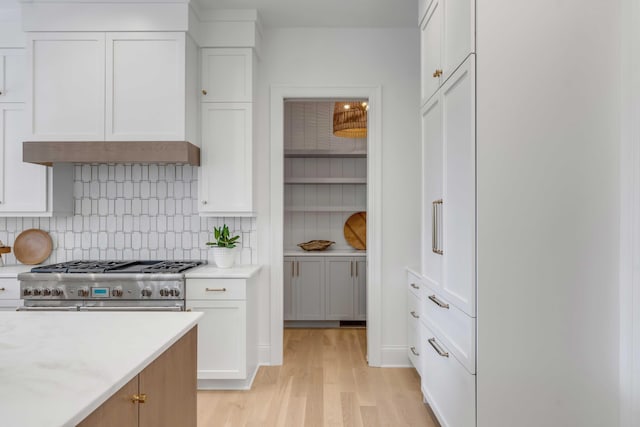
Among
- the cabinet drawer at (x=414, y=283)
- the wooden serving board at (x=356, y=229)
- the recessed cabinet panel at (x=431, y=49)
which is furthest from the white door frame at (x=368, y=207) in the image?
the wooden serving board at (x=356, y=229)

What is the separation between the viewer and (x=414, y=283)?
320 centimetres

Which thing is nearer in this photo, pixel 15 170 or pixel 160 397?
pixel 160 397

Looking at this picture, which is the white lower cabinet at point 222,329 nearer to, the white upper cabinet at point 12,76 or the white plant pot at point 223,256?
the white plant pot at point 223,256

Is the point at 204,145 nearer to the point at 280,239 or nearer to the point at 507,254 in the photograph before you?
the point at 280,239

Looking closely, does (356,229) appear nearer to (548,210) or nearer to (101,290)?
(101,290)

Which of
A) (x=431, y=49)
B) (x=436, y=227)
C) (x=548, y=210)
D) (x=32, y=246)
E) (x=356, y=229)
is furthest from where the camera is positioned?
(x=356, y=229)

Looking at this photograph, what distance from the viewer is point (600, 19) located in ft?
5.43

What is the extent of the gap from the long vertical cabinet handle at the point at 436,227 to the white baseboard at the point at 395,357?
142 centimetres

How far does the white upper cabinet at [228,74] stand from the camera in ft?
10.7

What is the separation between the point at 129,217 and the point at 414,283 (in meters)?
2.37

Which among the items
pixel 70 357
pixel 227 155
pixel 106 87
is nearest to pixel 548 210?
pixel 70 357

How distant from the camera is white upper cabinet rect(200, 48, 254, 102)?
327 cm

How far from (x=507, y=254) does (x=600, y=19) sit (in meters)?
0.99

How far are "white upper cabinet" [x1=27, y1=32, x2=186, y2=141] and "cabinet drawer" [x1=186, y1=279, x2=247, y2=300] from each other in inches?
40.9
